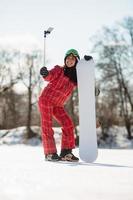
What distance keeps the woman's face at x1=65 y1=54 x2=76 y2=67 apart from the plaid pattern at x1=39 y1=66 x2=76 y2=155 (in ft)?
0.33

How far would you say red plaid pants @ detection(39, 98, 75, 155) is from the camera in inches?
150

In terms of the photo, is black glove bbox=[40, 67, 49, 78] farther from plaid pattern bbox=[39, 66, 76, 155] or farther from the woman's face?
the woman's face

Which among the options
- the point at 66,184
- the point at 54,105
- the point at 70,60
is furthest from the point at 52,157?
the point at 66,184

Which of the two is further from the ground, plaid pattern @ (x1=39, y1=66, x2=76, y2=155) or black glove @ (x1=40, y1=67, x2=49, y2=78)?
black glove @ (x1=40, y1=67, x2=49, y2=78)

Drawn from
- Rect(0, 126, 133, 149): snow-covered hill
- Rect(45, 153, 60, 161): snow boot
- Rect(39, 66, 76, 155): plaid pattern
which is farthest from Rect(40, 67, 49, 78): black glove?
Rect(0, 126, 133, 149): snow-covered hill

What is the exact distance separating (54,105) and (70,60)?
1.61 feet

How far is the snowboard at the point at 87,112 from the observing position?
3.58 metres

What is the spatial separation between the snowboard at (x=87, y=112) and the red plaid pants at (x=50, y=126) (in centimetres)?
32

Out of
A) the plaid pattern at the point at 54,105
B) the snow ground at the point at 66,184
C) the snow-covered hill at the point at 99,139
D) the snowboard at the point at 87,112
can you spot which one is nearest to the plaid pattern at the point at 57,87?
the plaid pattern at the point at 54,105

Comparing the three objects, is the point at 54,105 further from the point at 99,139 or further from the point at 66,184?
Answer: the point at 99,139

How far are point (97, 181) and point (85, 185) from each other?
0.17 m

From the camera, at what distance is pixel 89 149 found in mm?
3572

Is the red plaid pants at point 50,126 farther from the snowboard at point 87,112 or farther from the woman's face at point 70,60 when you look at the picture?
the woman's face at point 70,60

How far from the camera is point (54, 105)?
3.88 m
